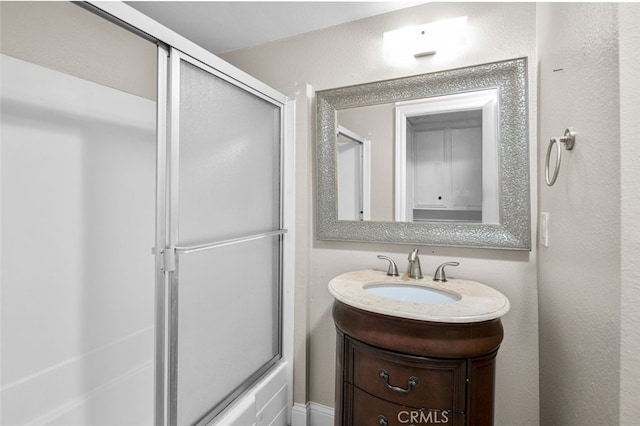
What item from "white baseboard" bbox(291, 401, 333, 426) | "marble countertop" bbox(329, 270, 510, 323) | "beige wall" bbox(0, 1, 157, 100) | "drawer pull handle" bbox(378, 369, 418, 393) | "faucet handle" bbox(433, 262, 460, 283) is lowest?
"white baseboard" bbox(291, 401, 333, 426)

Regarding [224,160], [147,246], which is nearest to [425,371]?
[224,160]

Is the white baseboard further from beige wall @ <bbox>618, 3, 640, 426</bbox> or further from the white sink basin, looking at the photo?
beige wall @ <bbox>618, 3, 640, 426</bbox>

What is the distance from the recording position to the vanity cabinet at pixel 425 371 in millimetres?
1044

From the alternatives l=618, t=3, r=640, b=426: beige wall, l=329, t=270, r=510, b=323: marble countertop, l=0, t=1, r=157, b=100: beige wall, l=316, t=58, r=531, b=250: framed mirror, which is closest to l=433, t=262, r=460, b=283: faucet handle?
l=329, t=270, r=510, b=323: marble countertop

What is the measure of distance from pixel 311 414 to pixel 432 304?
118cm

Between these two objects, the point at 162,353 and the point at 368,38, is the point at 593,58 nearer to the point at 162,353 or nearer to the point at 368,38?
the point at 368,38

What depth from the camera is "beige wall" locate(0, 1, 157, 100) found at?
4.14 ft

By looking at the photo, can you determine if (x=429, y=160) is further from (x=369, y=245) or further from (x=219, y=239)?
(x=219, y=239)

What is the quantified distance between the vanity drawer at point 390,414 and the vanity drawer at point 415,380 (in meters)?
0.02

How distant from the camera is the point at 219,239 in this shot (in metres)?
1.36

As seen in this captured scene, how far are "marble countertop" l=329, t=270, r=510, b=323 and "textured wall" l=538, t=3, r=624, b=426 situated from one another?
0.22m

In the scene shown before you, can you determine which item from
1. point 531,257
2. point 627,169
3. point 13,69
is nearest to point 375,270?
point 531,257

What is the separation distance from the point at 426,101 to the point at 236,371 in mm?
1637

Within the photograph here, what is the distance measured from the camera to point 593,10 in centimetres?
80
